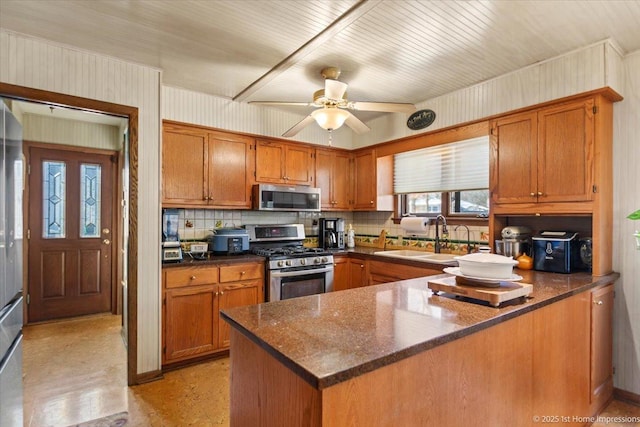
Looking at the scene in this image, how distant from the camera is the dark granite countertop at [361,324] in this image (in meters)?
0.98

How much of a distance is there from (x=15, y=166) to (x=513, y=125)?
338cm

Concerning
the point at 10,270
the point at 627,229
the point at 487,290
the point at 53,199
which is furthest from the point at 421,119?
the point at 53,199

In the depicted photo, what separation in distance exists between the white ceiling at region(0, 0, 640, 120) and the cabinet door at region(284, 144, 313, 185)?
3.56ft

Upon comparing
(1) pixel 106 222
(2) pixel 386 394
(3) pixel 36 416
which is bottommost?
(3) pixel 36 416

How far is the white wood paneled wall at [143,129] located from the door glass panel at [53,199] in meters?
2.33

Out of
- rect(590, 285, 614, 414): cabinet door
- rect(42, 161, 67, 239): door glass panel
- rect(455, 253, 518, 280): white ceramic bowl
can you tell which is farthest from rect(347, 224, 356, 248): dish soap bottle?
rect(42, 161, 67, 239): door glass panel

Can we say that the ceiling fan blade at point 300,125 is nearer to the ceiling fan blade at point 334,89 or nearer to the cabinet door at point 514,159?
the ceiling fan blade at point 334,89

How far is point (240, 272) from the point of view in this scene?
321cm

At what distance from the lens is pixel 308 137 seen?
4.02 meters

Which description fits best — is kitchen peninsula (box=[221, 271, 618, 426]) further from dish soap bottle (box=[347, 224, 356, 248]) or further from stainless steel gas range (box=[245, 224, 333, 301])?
Result: dish soap bottle (box=[347, 224, 356, 248])

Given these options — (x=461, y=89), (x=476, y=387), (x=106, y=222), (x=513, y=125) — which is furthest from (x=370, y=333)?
(x=106, y=222)

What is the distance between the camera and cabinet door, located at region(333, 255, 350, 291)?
3803 mm

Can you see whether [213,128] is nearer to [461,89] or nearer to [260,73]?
[260,73]

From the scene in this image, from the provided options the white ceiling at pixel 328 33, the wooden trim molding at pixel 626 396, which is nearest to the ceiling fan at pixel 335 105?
the white ceiling at pixel 328 33
